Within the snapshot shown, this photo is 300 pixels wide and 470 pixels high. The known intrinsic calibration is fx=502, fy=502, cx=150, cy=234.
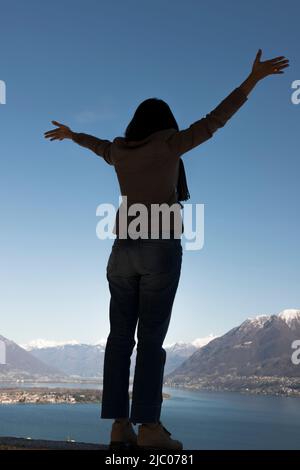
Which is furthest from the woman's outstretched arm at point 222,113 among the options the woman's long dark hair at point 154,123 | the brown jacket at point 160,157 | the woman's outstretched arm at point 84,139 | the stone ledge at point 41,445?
the stone ledge at point 41,445

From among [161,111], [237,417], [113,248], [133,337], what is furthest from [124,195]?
[237,417]

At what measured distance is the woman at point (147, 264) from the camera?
8.13 feet

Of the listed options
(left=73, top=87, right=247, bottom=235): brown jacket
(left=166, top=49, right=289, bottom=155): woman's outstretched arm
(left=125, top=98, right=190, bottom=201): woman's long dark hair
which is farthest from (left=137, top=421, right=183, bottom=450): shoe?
(left=166, top=49, right=289, bottom=155): woman's outstretched arm

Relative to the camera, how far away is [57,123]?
3350 mm

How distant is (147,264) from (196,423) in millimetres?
131313

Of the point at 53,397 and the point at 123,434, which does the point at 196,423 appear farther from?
the point at 123,434

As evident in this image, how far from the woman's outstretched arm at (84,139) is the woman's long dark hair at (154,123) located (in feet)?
0.57

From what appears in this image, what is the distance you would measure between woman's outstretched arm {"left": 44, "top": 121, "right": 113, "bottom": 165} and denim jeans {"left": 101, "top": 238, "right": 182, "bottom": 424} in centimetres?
59

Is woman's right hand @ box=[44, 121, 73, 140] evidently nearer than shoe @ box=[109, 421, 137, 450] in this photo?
No

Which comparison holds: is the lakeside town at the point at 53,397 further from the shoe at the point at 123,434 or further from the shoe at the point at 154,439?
the shoe at the point at 154,439

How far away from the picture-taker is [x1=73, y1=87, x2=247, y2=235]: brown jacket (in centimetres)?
253

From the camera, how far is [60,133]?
331 cm

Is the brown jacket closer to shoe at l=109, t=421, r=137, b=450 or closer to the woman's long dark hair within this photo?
the woman's long dark hair
